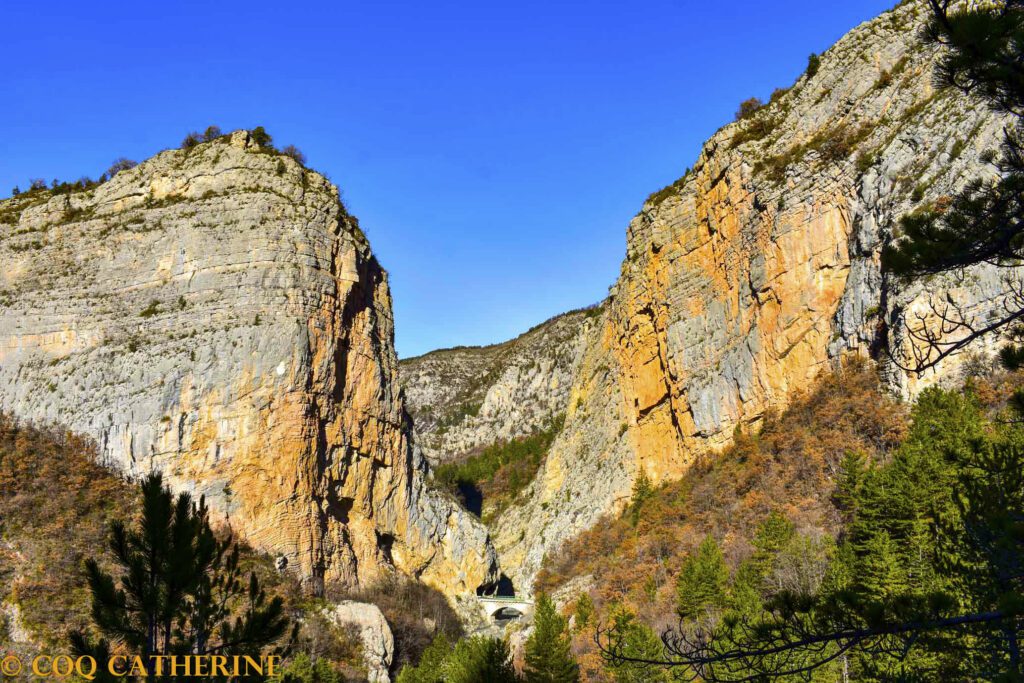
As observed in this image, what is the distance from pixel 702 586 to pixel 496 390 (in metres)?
94.1

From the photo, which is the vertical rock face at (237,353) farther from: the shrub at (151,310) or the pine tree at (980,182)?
the pine tree at (980,182)

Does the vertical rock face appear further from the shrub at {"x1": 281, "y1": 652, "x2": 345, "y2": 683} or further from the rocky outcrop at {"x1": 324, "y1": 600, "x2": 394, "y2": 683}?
the shrub at {"x1": 281, "y1": 652, "x2": 345, "y2": 683}

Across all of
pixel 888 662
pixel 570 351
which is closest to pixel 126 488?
pixel 888 662

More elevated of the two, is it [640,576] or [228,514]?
[228,514]

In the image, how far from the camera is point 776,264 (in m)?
48.1

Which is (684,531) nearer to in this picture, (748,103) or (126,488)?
(126,488)

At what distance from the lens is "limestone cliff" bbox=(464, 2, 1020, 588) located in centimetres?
3872

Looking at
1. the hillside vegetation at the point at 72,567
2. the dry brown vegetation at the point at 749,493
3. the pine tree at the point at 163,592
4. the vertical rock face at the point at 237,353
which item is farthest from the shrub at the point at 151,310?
the pine tree at the point at 163,592

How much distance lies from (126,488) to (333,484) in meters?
11.1

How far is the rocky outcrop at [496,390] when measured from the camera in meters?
118

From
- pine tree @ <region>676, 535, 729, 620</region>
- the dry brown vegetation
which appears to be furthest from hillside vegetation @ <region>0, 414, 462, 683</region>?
pine tree @ <region>676, 535, 729, 620</region>

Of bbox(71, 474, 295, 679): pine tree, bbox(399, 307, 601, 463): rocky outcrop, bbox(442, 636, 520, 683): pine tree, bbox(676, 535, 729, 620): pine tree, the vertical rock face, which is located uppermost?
bbox(399, 307, 601, 463): rocky outcrop

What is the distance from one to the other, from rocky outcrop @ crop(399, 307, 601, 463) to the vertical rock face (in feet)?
184

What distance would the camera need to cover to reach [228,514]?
41.0 metres
